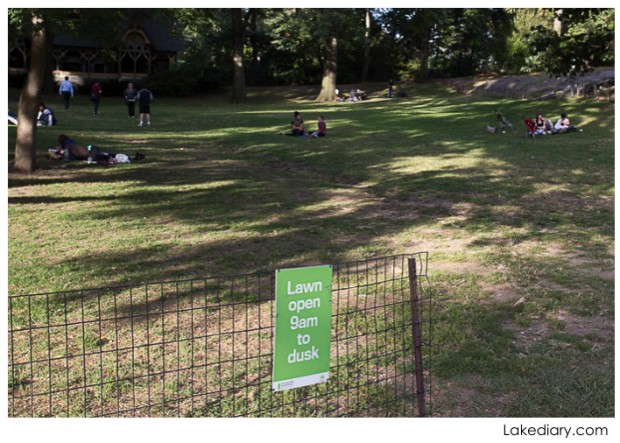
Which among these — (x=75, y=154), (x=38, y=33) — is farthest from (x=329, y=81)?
(x=38, y=33)

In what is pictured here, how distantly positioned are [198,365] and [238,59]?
138 feet

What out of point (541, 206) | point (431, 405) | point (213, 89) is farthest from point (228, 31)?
point (431, 405)

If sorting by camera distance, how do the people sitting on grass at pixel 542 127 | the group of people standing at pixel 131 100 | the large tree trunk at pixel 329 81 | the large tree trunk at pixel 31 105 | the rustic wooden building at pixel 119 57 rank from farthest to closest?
1. the rustic wooden building at pixel 119 57
2. the large tree trunk at pixel 329 81
3. the group of people standing at pixel 131 100
4. the people sitting on grass at pixel 542 127
5. the large tree trunk at pixel 31 105

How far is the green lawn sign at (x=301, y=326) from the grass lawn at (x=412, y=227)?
1.46 metres

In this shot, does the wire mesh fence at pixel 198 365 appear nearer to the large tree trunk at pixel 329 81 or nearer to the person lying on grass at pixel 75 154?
the person lying on grass at pixel 75 154

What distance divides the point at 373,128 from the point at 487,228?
1675 cm

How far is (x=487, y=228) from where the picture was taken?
1166 centimetres

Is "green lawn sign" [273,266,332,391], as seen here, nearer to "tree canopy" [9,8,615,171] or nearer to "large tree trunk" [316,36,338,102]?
"tree canopy" [9,8,615,171]

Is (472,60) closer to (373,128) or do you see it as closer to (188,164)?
(373,128)

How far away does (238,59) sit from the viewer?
4681cm

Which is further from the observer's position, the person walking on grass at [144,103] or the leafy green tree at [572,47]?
the person walking on grass at [144,103]

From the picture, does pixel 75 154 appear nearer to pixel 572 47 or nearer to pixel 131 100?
pixel 131 100

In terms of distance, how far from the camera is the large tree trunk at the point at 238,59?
4641cm

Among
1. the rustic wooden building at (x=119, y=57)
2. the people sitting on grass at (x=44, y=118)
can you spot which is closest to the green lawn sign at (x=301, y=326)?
the people sitting on grass at (x=44, y=118)
